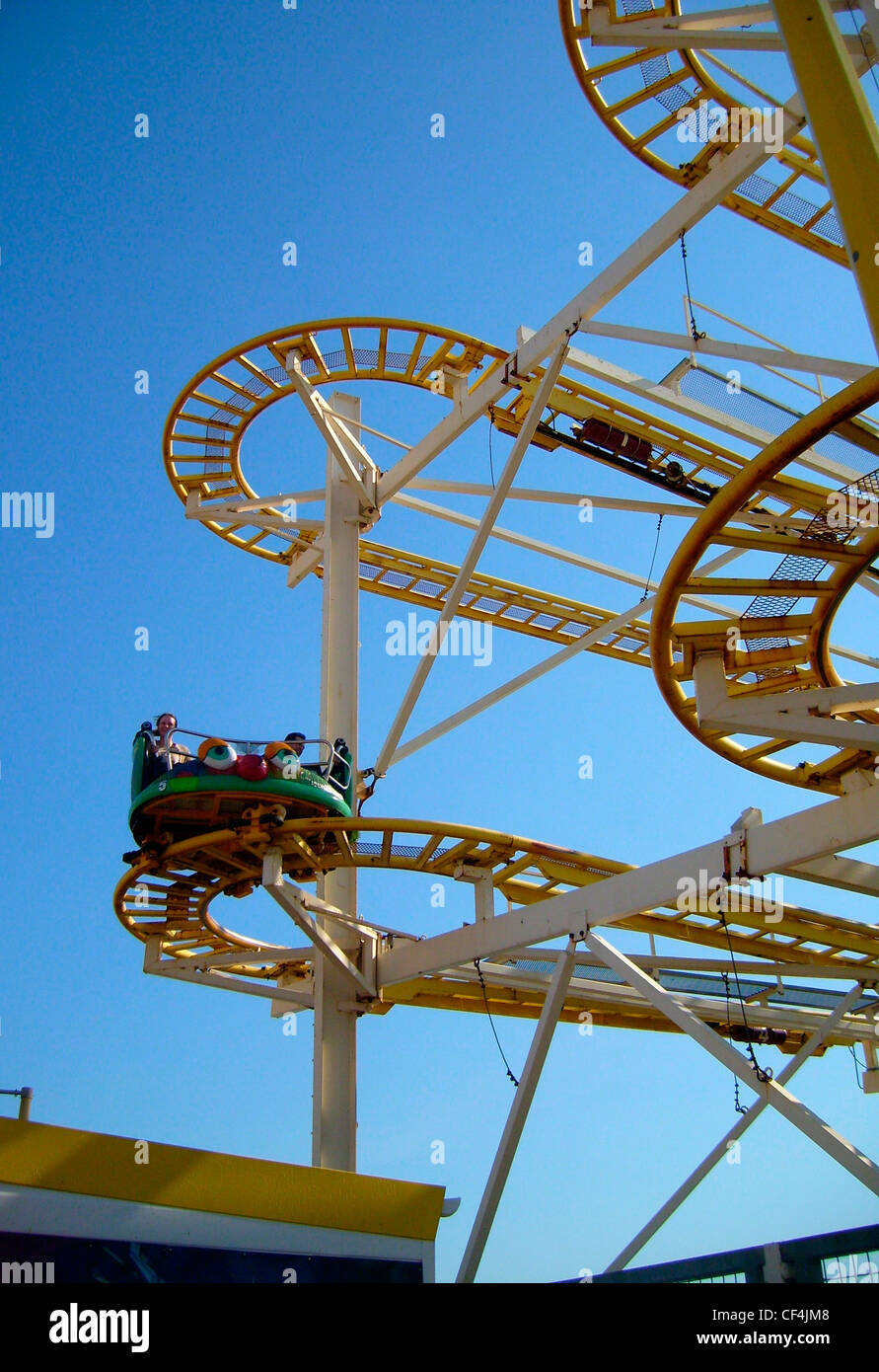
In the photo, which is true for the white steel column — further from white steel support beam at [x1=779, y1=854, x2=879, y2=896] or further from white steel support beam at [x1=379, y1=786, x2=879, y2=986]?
white steel support beam at [x1=779, y1=854, x2=879, y2=896]

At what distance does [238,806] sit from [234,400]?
7.42 m

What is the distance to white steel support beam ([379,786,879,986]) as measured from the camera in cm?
1132

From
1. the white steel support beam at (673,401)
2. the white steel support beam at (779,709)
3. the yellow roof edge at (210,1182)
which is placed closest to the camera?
the yellow roof edge at (210,1182)

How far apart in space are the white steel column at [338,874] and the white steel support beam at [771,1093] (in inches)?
186

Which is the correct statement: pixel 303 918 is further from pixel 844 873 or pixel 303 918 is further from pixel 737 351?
pixel 737 351

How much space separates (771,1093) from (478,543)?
7.89m

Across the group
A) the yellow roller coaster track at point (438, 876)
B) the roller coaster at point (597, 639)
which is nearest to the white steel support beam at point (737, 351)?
the roller coaster at point (597, 639)

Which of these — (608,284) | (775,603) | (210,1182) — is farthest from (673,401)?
(210,1182)

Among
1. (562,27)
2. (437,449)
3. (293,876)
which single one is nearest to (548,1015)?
(293,876)

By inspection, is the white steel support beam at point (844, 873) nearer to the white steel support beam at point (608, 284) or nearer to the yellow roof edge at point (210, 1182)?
the yellow roof edge at point (210, 1182)

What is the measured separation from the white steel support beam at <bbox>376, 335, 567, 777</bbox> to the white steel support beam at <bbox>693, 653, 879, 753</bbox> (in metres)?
5.70

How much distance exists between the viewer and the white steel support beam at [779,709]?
10703 mm

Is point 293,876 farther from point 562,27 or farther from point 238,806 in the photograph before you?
point 562,27

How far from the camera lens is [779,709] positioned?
11008 mm
